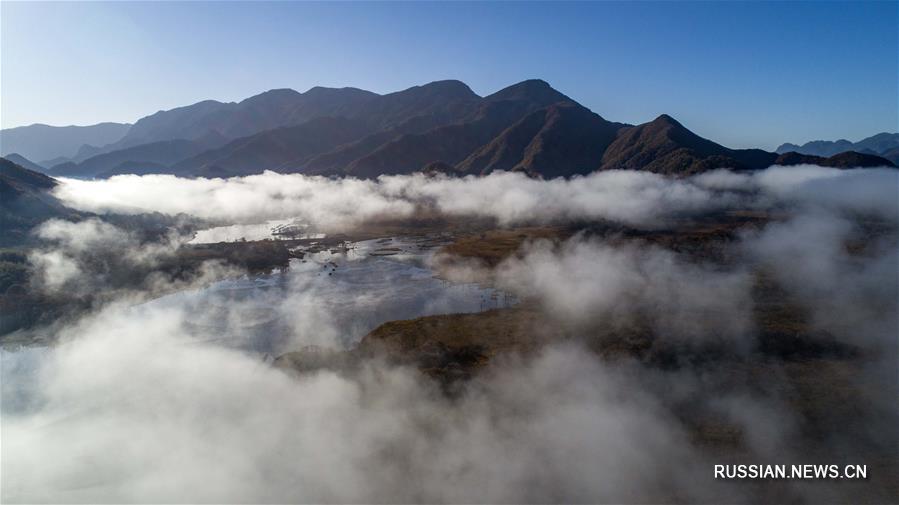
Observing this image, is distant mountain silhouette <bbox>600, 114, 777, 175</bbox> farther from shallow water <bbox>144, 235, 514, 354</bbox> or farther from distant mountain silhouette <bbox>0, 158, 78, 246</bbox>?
distant mountain silhouette <bbox>0, 158, 78, 246</bbox>

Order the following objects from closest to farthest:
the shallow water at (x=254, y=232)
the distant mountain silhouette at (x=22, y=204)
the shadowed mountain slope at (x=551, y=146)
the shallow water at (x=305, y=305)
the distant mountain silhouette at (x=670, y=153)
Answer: the shallow water at (x=305, y=305), the distant mountain silhouette at (x=22, y=204), the shallow water at (x=254, y=232), the distant mountain silhouette at (x=670, y=153), the shadowed mountain slope at (x=551, y=146)

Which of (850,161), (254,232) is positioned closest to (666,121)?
(850,161)

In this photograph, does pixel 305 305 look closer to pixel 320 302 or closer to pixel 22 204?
pixel 320 302

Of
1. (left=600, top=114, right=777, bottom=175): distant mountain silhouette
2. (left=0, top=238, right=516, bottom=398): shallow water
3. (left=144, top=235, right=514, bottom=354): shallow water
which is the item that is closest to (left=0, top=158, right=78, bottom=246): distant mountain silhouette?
(left=0, top=238, right=516, bottom=398): shallow water

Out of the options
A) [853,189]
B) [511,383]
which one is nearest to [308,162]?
[853,189]

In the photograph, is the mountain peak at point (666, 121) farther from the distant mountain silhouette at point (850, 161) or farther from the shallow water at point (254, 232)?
the shallow water at point (254, 232)

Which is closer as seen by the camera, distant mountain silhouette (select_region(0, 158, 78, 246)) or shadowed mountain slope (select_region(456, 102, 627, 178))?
distant mountain silhouette (select_region(0, 158, 78, 246))

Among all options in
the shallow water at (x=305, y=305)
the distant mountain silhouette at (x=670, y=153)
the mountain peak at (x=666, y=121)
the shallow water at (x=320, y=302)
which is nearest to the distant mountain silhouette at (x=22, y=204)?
the shallow water at (x=305, y=305)
